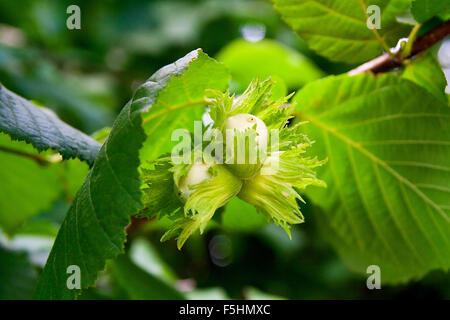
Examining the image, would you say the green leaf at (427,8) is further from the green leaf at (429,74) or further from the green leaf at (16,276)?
the green leaf at (16,276)

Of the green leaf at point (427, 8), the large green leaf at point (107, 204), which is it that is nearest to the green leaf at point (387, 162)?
the green leaf at point (427, 8)

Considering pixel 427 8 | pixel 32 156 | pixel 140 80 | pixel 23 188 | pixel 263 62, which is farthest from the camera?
pixel 140 80

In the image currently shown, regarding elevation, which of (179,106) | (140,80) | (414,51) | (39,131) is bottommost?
(39,131)

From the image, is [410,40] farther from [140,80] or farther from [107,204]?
[140,80]

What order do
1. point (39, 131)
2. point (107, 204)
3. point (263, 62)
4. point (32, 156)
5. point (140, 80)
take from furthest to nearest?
point (140, 80) → point (263, 62) → point (32, 156) → point (39, 131) → point (107, 204)

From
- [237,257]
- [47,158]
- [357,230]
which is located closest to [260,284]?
[237,257]

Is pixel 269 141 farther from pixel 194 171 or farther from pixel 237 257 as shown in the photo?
pixel 237 257

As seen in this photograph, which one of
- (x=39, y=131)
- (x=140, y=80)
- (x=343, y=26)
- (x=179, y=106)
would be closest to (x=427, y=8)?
(x=343, y=26)
